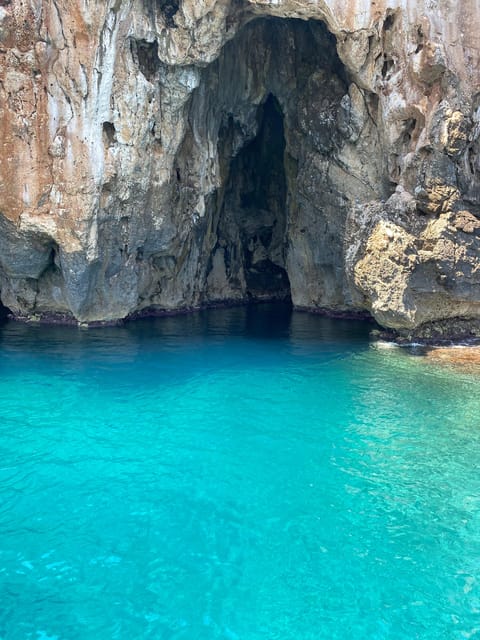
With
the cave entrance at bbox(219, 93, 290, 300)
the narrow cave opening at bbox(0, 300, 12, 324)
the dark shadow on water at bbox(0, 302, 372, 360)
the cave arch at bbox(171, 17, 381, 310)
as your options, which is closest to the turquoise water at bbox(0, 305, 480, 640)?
the dark shadow on water at bbox(0, 302, 372, 360)

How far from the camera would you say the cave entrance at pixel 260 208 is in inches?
1256

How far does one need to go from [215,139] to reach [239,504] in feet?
67.4

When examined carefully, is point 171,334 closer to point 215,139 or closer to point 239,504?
point 215,139

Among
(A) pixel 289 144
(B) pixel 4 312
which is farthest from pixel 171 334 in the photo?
(A) pixel 289 144

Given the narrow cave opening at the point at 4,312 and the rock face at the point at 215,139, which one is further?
the narrow cave opening at the point at 4,312

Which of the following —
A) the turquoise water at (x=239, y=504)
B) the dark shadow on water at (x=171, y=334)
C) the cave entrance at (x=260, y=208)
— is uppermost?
the cave entrance at (x=260, y=208)

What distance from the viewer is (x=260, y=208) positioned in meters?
33.5

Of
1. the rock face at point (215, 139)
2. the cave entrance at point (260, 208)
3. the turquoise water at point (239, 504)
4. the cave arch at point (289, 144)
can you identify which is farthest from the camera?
the cave entrance at point (260, 208)

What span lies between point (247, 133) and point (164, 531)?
24180 millimetres

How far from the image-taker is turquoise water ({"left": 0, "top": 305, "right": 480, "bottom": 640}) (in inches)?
220

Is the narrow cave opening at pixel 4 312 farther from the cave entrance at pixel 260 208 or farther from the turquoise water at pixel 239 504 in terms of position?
the cave entrance at pixel 260 208

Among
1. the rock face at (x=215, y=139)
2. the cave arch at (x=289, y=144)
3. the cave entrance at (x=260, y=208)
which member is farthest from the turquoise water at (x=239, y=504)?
the cave entrance at (x=260, y=208)

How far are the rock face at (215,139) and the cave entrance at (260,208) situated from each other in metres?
6.38

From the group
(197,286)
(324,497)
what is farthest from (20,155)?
Result: (324,497)
